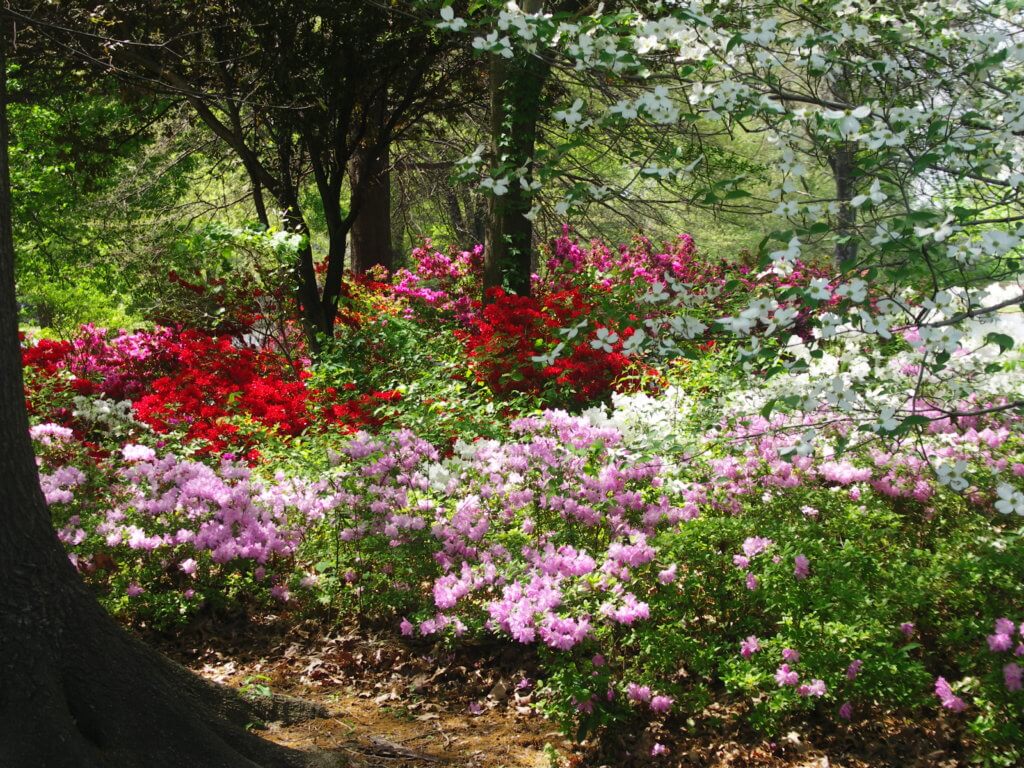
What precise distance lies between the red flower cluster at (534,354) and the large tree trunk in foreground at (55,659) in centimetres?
408

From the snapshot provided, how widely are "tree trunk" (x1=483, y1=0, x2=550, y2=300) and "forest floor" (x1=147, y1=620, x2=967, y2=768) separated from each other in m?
4.43

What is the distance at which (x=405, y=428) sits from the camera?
4.89 meters

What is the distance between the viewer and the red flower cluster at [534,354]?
6.34 metres

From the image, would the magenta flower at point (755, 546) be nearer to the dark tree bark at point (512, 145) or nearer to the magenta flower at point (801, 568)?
the magenta flower at point (801, 568)

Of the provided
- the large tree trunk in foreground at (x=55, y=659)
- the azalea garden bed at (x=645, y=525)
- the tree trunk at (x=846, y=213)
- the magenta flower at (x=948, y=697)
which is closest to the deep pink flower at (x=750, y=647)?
the azalea garden bed at (x=645, y=525)

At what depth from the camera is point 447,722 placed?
339 cm

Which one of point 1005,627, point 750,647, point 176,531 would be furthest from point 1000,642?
point 176,531

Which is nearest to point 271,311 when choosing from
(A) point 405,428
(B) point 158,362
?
(B) point 158,362

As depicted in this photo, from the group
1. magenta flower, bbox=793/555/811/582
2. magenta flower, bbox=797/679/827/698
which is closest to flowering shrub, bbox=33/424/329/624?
magenta flower, bbox=793/555/811/582

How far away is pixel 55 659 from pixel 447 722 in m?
1.67

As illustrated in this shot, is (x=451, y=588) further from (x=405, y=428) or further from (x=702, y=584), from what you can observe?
(x=405, y=428)

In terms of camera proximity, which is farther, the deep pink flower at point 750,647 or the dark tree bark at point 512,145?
the dark tree bark at point 512,145

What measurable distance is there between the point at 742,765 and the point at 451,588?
128cm

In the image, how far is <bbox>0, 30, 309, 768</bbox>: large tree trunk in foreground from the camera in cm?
207
